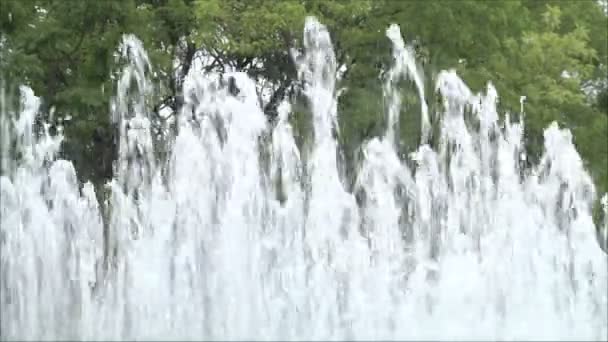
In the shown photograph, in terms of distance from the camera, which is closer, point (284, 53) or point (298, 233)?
point (298, 233)

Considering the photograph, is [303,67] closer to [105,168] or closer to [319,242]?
[105,168]

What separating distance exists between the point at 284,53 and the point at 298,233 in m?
7.39

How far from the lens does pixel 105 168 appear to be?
71.1 ft

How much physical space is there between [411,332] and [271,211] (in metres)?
5.71

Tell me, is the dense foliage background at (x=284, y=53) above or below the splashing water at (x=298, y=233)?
above

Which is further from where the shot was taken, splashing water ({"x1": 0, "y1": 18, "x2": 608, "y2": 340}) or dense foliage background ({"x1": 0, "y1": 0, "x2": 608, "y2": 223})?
dense foliage background ({"x1": 0, "y1": 0, "x2": 608, "y2": 223})

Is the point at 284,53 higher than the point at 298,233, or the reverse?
the point at 284,53

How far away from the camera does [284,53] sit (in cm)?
2311

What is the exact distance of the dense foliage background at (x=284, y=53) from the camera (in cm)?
2084

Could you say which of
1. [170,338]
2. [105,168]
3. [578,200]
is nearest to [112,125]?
[105,168]

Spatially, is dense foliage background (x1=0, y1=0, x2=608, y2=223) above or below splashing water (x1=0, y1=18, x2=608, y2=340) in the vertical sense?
above

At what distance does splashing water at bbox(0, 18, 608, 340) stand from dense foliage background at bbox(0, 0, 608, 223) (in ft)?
1.07

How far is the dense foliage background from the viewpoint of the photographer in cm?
2084

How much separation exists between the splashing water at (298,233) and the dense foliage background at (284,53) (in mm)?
327
